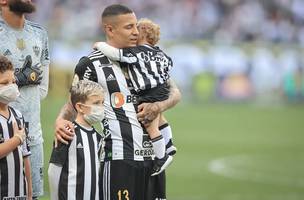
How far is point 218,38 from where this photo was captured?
31906 mm

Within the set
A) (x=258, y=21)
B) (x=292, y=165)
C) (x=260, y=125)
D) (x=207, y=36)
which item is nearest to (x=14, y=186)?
(x=292, y=165)

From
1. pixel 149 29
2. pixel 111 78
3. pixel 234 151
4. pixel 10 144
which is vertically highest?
pixel 149 29

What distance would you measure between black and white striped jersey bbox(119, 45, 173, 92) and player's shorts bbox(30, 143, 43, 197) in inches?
37.2

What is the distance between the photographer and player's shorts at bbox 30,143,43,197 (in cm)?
792

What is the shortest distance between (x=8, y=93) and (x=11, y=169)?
1.82 feet

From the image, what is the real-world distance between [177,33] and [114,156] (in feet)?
81.6

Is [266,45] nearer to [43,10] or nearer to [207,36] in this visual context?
[207,36]

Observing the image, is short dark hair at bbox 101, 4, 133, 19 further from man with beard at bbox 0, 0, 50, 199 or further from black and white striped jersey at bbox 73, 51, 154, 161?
man with beard at bbox 0, 0, 50, 199

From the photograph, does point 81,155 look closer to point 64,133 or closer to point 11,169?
point 64,133

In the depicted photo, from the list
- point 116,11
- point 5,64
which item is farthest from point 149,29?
point 5,64

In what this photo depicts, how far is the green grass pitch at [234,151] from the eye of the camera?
1605 cm

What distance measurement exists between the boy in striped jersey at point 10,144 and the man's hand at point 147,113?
1059 millimetres

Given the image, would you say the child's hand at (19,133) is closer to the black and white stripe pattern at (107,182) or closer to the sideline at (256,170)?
the black and white stripe pattern at (107,182)

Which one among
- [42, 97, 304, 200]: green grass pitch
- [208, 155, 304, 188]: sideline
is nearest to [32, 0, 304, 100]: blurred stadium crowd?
[42, 97, 304, 200]: green grass pitch
